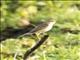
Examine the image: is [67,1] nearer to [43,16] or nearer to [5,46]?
[43,16]

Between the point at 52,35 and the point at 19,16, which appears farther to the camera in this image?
the point at 19,16

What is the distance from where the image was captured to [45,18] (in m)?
9.55

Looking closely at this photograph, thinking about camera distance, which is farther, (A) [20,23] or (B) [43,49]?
(A) [20,23]

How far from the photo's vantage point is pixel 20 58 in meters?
6.69

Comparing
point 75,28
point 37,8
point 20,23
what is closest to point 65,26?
point 75,28

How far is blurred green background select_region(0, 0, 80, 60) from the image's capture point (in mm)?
6430

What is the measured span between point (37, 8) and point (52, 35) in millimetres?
3361

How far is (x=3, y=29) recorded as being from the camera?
29.9 ft

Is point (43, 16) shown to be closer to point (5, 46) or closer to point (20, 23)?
point (20, 23)

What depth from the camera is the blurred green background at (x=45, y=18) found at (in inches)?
253

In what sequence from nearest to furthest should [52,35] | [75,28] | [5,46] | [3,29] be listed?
[52,35] < [5,46] < [75,28] < [3,29]

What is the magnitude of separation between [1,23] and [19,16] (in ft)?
2.42

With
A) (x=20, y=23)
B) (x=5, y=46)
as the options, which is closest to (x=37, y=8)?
(x=20, y=23)

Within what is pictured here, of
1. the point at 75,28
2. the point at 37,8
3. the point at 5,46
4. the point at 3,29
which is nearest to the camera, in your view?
the point at 5,46
